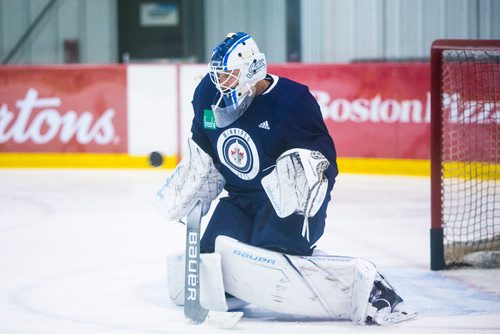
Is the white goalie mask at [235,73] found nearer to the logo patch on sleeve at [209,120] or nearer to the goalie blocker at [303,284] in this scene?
the logo patch on sleeve at [209,120]

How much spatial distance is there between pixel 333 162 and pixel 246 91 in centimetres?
40

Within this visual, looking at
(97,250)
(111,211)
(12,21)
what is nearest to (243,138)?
(97,250)

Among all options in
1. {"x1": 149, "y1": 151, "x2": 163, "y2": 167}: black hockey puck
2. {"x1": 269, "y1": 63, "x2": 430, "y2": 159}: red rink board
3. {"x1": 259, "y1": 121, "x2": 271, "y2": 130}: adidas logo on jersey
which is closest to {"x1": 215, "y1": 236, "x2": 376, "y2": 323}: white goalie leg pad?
{"x1": 259, "y1": 121, "x2": 271, "y2": 130}: adidas logo on jersey

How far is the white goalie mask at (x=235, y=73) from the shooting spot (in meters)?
3.69

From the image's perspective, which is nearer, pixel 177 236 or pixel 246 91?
pixel 246 91

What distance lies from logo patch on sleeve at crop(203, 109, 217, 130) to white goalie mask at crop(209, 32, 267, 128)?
0.30 ft

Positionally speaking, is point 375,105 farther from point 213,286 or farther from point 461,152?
point 213,286

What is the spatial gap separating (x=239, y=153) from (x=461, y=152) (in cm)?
419

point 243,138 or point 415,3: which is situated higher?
point 415,3

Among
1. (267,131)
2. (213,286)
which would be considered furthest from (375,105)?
(213,286)

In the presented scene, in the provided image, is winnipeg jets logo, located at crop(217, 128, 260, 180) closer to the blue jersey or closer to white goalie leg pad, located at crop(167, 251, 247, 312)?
the blue jersey

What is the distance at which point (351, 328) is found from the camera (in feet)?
12.0

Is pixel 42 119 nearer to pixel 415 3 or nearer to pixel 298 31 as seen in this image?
pixel 298 31

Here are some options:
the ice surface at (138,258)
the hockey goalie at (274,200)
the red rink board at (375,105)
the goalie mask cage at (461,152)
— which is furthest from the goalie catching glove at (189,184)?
the red rink board at (375,105)
